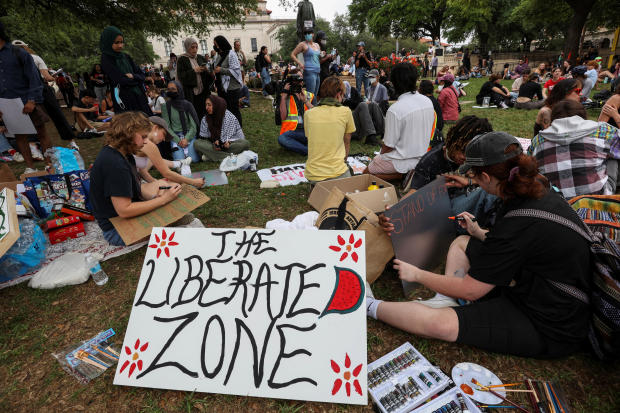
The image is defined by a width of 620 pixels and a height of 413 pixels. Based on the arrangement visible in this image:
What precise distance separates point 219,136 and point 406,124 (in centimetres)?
357

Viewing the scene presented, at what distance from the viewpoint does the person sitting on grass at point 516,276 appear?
4.96 feet

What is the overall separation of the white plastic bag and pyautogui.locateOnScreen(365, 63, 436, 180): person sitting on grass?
341cm

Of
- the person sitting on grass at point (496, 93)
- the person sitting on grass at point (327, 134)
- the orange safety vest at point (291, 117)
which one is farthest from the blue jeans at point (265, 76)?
the person sitting on grass at point (327, 134)

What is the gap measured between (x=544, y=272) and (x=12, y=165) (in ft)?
26.8

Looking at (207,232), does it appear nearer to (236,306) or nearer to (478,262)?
(236,306)

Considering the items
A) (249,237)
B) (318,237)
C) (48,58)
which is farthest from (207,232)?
(48,58)

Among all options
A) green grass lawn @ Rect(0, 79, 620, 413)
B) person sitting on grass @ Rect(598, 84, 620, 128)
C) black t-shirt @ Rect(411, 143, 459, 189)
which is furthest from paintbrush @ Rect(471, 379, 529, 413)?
person sitting on grass @ Rect(598, 84, 620, 128)

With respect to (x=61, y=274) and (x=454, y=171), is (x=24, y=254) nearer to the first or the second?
(x=61, y=274)

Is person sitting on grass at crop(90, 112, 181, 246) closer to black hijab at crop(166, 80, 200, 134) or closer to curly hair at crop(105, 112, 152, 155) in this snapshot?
curly hair at crop(105, 112, 152, 155)

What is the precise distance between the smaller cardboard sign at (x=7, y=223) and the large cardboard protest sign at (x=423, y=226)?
289cm

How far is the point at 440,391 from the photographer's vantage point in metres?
1.64

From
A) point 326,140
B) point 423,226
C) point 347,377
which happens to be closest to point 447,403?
point 347,377

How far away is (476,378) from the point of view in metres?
1.74

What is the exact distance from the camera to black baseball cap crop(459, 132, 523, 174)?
155 cm
